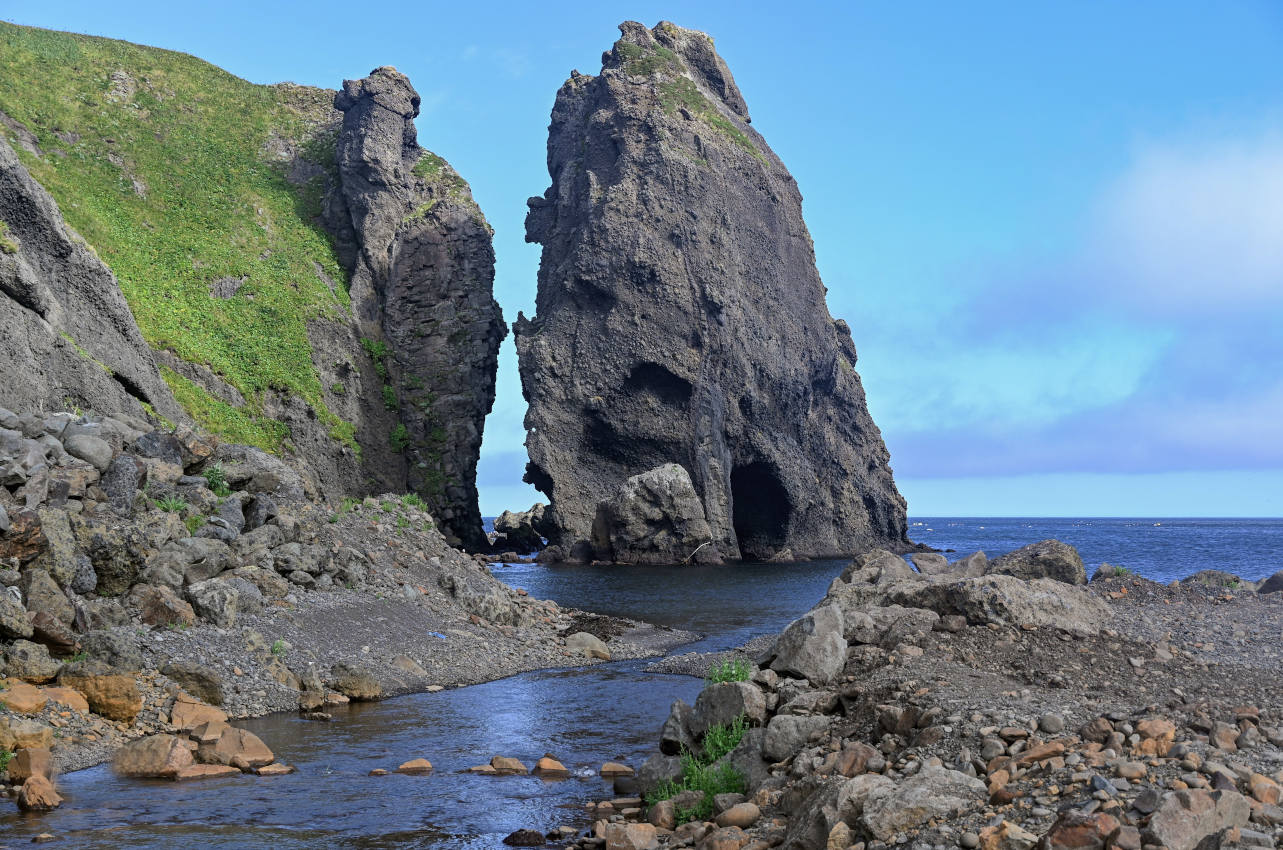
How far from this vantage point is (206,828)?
1207 cm

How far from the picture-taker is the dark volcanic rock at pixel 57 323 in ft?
91.7

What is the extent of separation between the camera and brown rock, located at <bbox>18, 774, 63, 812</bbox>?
41.2 ft

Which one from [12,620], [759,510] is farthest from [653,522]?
[12,620]

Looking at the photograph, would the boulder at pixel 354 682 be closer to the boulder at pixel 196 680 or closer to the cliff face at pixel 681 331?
the boulder at pixel 196 680

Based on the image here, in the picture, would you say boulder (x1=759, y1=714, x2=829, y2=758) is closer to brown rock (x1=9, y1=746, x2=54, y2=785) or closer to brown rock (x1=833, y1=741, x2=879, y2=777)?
brown rock (x1=833, y1=741, x2=879, y2=777)

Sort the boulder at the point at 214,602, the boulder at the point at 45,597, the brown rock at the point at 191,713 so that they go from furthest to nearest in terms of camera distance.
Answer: the boulder at the point at 214,602 < the boulder at the point at 45,597 < the brown rock at the point at 191,713

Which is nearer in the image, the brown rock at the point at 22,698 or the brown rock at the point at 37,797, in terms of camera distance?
the brown rock at the point at 37,797

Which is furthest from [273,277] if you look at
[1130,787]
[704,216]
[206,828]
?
[1130,787]

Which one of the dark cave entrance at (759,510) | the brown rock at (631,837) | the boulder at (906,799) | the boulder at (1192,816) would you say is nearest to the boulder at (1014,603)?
the boulder at (906,799)

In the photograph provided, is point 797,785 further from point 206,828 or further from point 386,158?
point 386,158

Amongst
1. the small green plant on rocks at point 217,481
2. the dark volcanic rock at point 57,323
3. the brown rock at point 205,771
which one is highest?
the dark volcanic rock at point 57,323

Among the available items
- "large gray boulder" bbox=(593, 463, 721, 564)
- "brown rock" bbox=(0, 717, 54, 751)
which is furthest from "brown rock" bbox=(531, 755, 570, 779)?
"large gray boulder" bbox=(593, 463, 721, 564)

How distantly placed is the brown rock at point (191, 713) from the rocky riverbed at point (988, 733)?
856 centimetres

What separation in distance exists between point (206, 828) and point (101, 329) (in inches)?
1108
